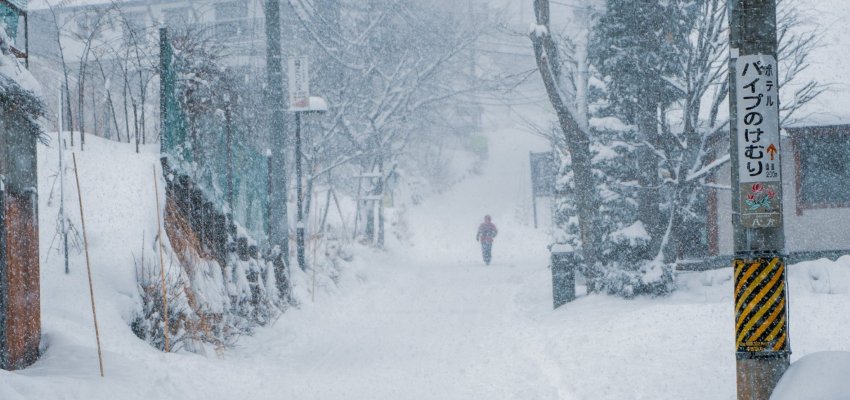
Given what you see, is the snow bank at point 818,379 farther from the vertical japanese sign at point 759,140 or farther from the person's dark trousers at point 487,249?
the person's dark trousers at point 487,249

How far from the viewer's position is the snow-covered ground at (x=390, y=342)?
24.1 ft

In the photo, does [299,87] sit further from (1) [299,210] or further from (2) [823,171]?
(2) [823,171]

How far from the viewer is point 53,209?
942 cm

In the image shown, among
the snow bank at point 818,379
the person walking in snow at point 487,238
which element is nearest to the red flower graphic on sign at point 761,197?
the snow bank at point 818,379

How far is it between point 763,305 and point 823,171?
591 inches

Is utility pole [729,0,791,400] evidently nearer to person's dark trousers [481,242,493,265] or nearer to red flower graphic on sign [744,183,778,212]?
red flower graphic on sign [744,183,778,212]

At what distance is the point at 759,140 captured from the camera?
532 cm

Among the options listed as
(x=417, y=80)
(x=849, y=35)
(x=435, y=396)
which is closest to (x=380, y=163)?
(x=417, y=80)

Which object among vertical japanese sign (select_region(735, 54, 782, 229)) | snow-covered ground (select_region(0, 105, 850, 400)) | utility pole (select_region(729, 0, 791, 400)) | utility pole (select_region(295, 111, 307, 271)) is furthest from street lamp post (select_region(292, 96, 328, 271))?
vertical japanese sign (select_region(735, 54, 782, 229))

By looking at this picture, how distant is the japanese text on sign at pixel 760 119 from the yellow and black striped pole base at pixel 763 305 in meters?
0.63

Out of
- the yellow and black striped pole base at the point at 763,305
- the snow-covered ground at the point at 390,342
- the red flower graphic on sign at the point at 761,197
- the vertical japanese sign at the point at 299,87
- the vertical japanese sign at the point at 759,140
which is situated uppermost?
the vertical japanese sign at the point at 299,87

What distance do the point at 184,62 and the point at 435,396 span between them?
6445 mm

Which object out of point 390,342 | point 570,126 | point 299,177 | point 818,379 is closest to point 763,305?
point 818,379

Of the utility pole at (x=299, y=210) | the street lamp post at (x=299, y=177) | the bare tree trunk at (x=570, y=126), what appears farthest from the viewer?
the utility pole at (x=299, y=210)
